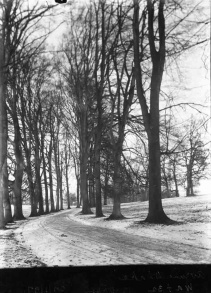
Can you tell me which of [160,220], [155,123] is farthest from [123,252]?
[155,123]

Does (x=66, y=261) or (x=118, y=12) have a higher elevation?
(x=118, y=12)

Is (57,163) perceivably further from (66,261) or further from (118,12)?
(66,261)

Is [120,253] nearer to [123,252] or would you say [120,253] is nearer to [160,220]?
[123,252]

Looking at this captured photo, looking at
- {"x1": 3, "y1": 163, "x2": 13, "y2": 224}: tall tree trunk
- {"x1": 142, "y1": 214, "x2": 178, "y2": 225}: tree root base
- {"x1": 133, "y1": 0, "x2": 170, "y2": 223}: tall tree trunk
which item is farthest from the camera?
{"x1": 3, "y1": 163, "x2": 13, "y2": 224}: tall tree trunk

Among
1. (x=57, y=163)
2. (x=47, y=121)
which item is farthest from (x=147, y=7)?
(x=57, y=163)

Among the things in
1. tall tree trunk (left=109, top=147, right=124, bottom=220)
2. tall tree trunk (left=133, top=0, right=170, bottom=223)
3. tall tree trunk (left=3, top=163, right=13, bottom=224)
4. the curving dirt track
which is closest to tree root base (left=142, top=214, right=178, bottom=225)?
tall tree trunk (left=133, top=0, right=170, bottom=223)

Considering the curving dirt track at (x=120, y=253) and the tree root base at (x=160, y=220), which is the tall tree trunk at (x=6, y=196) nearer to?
the tree root base at (x=160, y=220)

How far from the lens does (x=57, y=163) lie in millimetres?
33875

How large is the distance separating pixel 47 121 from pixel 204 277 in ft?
74.1

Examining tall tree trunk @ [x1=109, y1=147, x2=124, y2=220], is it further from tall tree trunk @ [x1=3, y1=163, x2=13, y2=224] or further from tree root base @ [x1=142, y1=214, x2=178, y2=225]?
tall tree trunk @ [x1=3, y1=163, x2=13, y2=224]

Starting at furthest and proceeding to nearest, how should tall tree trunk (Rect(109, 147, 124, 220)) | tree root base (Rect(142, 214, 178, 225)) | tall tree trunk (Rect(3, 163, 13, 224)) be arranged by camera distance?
1. tall tree trunk (Rect(109, 147, 124, 220))
2. tall tree trunk (Rect(3, 163, 13, 224))
3. tree root base (Rect(142, 214, 178, 225))

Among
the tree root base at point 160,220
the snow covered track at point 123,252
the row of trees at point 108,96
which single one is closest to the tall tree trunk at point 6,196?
the row of trees at point 108,96

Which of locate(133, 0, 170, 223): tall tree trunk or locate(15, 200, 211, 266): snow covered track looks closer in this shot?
locate(15, 200, 211, 266): snow covered track

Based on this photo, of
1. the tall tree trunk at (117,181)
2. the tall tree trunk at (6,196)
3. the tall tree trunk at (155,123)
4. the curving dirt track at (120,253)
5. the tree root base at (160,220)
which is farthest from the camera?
the tall tree trunk at (117,181)
